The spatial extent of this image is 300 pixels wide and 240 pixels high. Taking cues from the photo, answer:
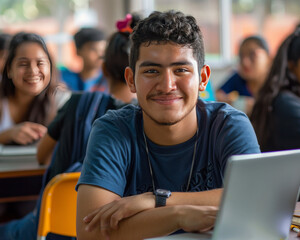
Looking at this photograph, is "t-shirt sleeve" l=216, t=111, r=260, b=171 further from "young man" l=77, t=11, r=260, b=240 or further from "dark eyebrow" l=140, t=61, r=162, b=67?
"dark eyebrow" l=140, t=61, r=162, b=67

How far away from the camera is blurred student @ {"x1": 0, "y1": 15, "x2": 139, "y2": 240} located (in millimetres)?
1803

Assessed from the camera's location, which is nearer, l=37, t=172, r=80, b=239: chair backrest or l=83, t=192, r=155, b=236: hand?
l=83, t=192, r=155, b=236: hand

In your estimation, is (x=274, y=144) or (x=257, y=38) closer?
(x=274, y=144)

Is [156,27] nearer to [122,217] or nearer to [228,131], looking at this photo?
[228,131]

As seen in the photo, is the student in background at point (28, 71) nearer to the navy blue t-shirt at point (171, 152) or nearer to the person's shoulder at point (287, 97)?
the navy blue t-shirt at point (171, 152)

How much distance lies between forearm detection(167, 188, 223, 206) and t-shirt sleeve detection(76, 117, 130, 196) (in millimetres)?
167

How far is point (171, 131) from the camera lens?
1339mm

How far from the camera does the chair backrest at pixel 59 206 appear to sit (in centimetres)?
154

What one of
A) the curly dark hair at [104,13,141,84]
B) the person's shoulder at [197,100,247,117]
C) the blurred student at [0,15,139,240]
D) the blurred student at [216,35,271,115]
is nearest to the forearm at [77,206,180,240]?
the person's shoulder at [197,100,247,117]

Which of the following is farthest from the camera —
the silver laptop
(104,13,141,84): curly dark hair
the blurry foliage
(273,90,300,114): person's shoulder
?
the blurry foliage

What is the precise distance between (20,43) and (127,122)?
40cm

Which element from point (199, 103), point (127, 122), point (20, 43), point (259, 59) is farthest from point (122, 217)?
point (259, 59)

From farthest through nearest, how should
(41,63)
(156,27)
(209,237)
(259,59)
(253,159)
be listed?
(259,59)
(41,63)
(156,27)
(209,237)
(253,159)

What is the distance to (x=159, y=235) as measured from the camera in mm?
1083
